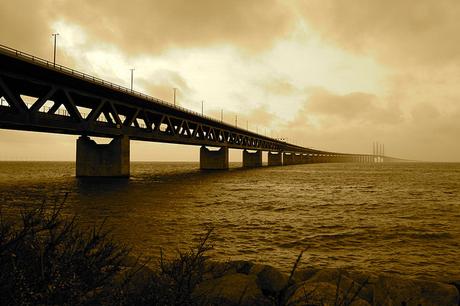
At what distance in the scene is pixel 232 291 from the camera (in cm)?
573

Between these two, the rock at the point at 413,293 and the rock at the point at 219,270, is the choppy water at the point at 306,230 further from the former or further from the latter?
the rock at the point at 413,293

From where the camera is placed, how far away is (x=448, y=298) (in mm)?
5949

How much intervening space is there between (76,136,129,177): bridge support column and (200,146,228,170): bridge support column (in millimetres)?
38956

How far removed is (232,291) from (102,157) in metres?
43.6

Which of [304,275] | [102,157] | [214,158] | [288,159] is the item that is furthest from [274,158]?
[304,275]

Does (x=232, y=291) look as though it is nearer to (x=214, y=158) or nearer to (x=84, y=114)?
(x=84, y=114)

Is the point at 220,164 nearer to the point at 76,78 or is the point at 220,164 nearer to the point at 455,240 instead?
the point at 76,78

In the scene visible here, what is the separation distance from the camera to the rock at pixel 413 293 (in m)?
5.86

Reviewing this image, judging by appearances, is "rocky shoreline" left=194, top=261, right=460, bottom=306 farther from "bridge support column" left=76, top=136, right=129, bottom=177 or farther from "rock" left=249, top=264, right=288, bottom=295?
"bridge support column" left=76, top=136, right=129, bottom=177

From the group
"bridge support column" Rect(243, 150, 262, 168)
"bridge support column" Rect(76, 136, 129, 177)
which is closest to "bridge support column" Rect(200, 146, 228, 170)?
"bridge support column" Rect(243, 150, 262, 168)

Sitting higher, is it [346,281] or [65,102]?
[65,102]

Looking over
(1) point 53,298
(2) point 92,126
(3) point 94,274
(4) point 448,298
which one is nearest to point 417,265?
(4) point 448,298

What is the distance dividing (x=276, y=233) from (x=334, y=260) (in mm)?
3762

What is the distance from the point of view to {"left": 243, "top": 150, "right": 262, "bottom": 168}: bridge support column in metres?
120
